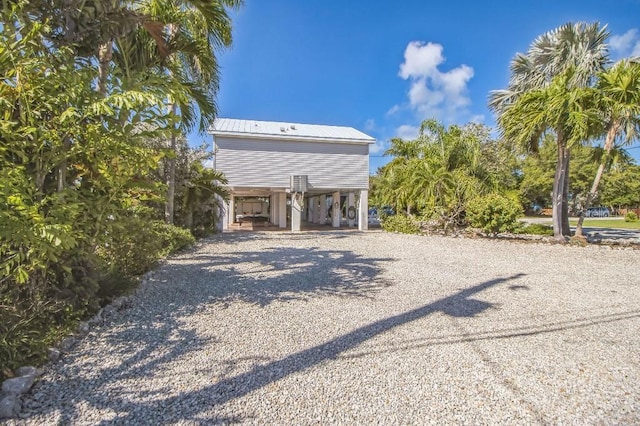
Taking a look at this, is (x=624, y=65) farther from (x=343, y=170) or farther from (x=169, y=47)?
(x=169, y=47)

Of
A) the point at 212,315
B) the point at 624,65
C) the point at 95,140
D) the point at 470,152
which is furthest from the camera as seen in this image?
the point at 470,152

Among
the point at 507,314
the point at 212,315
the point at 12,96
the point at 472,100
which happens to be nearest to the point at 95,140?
the point at 12,96

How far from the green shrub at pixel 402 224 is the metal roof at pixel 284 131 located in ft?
15.4

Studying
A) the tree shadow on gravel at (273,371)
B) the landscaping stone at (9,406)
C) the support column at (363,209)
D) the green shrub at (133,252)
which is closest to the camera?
the landscaping stone at (9,406)

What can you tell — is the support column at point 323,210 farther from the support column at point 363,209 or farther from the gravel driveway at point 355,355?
the gravel driveway at point 355,355

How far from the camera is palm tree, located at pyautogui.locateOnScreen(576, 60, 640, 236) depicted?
32.5ft

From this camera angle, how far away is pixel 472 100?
64.5ft

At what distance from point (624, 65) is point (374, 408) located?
14.3 metres

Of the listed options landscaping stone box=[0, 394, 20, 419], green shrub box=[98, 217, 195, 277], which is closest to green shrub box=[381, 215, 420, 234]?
green shrub box=[98, 217, 195, 277]

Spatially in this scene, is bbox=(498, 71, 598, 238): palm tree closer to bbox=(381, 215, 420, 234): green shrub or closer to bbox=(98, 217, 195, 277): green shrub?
bbox=(381, 215, 420, 234): green shrub

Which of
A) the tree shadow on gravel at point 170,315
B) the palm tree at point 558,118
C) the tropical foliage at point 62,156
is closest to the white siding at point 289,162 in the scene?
the tree shadow on gravel at point 170,315

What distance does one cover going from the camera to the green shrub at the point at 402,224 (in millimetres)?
16422

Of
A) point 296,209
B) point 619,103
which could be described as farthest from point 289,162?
point 619,103

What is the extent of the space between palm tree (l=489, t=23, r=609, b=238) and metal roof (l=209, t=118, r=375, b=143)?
740cm
